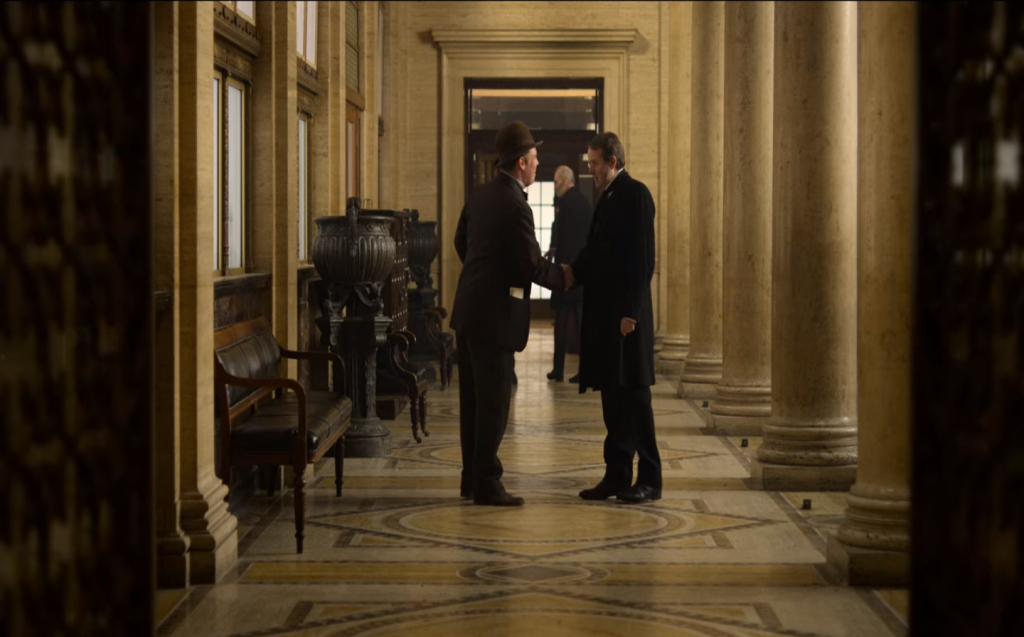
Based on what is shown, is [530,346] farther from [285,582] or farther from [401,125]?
[285,582]

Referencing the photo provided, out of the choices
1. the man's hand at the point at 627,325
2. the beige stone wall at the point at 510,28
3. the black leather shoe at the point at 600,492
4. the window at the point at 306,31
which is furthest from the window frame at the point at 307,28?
the beige stone wall at the point at 510,28

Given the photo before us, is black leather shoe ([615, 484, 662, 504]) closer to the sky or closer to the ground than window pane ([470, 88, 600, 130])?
closer to the ground

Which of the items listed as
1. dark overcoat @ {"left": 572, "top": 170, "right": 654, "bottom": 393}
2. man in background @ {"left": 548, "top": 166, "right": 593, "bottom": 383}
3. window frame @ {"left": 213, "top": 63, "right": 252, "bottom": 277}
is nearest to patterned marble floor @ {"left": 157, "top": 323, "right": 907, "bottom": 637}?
dark overcoat @ {"left": 572, "top": 170, "right": 654, "bottom": 393}

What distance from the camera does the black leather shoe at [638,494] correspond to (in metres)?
7.05

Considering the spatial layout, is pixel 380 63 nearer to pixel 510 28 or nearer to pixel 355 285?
pixel 510 28

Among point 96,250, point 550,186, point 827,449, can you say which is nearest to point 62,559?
point 96,250

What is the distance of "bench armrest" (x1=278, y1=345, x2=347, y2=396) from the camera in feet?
23.2

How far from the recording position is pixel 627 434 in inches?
273

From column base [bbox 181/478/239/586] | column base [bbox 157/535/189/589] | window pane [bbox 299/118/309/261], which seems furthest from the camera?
window pane [bbox 299/118/309/261]

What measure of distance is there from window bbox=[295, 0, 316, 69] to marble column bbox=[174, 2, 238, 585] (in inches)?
166

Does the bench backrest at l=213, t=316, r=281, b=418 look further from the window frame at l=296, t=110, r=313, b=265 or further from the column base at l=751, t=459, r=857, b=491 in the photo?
the window frame at l=296, t=110, r=313, b=265

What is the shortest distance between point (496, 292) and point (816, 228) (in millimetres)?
1614

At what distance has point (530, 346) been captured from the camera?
689 inches

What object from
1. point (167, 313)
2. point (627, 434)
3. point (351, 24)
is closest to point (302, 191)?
point (351, 24)
